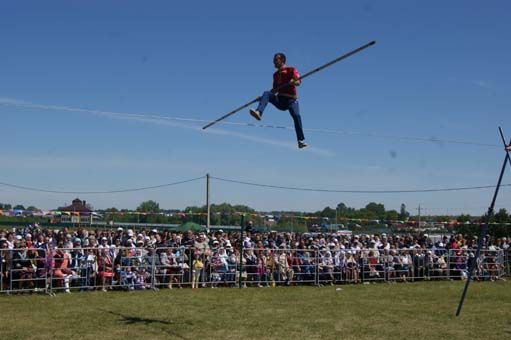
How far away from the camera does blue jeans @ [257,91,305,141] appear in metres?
8.98

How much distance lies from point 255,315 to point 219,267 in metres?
5.10

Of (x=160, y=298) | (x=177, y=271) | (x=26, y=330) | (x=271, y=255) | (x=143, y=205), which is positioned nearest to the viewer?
(x=26, y=330)

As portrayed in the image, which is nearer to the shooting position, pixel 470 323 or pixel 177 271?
pixel 470 323

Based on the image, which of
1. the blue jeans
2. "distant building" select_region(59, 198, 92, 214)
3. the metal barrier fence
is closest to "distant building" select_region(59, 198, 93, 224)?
"distant building" select_region(59, 198, 92, 214)

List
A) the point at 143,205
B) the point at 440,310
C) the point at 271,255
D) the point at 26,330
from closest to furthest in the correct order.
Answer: the point at 26,330, the point at 440,310, the point at 271,255, the point at 143,205

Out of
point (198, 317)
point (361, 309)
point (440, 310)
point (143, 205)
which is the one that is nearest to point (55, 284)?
point (198, 317)

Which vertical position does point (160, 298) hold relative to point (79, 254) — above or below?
below

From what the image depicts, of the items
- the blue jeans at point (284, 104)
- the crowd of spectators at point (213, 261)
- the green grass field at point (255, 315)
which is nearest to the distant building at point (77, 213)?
the crowd of spectators at point (213, 261)

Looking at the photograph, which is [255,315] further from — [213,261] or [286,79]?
[213,261]

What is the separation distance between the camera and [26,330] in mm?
8523

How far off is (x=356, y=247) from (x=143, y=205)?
26505 mm

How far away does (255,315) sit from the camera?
10.2m

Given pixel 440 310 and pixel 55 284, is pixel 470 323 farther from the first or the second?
pixel 55 284

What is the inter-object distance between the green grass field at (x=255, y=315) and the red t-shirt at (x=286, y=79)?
138 inches
